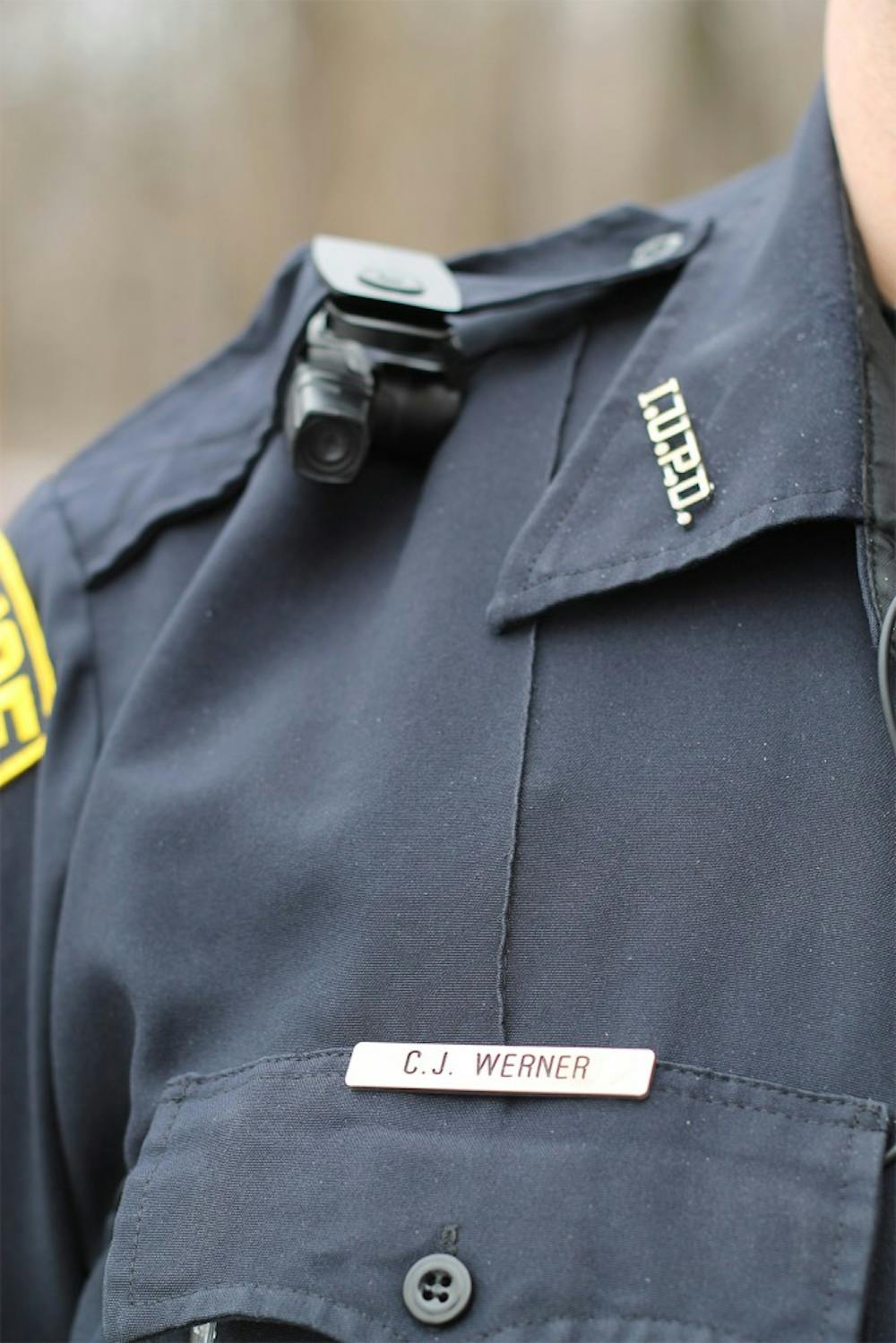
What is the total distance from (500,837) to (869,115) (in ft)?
1.62

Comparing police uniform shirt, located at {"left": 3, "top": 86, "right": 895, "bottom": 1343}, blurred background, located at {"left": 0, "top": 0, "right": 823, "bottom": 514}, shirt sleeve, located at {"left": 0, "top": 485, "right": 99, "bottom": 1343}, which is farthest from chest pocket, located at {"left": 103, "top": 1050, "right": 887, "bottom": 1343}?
blurred background, located at {"left": 0, "top": 0, "right": 823, "bottom": 514}

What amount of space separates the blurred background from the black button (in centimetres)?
249

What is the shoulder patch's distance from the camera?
0.99 m

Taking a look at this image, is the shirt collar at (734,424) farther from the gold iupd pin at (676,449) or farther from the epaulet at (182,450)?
the epaulet at (182,450)

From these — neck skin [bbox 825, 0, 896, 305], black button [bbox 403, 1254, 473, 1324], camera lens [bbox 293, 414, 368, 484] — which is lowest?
black button [bbox 403, 1254, 473, 1324]

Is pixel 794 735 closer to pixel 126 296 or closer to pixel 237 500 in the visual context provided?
pixel 237 500

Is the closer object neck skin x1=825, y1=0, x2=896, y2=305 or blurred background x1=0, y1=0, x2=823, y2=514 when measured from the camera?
neck skin x1=825, y1=0, x2=896, y2=305

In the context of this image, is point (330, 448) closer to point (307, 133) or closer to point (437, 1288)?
point (437, 1288)

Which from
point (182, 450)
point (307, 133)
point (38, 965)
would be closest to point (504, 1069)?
point (38, 965)

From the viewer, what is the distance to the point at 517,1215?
2.30 ft

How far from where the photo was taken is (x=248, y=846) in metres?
0.88

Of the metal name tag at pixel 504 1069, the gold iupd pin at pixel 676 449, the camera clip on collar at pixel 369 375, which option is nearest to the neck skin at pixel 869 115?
the gold iupd pin at pixel 676 449

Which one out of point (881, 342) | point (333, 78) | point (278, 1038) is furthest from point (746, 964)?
point (333, 78)

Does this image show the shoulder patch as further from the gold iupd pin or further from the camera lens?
the gold iupd pin
